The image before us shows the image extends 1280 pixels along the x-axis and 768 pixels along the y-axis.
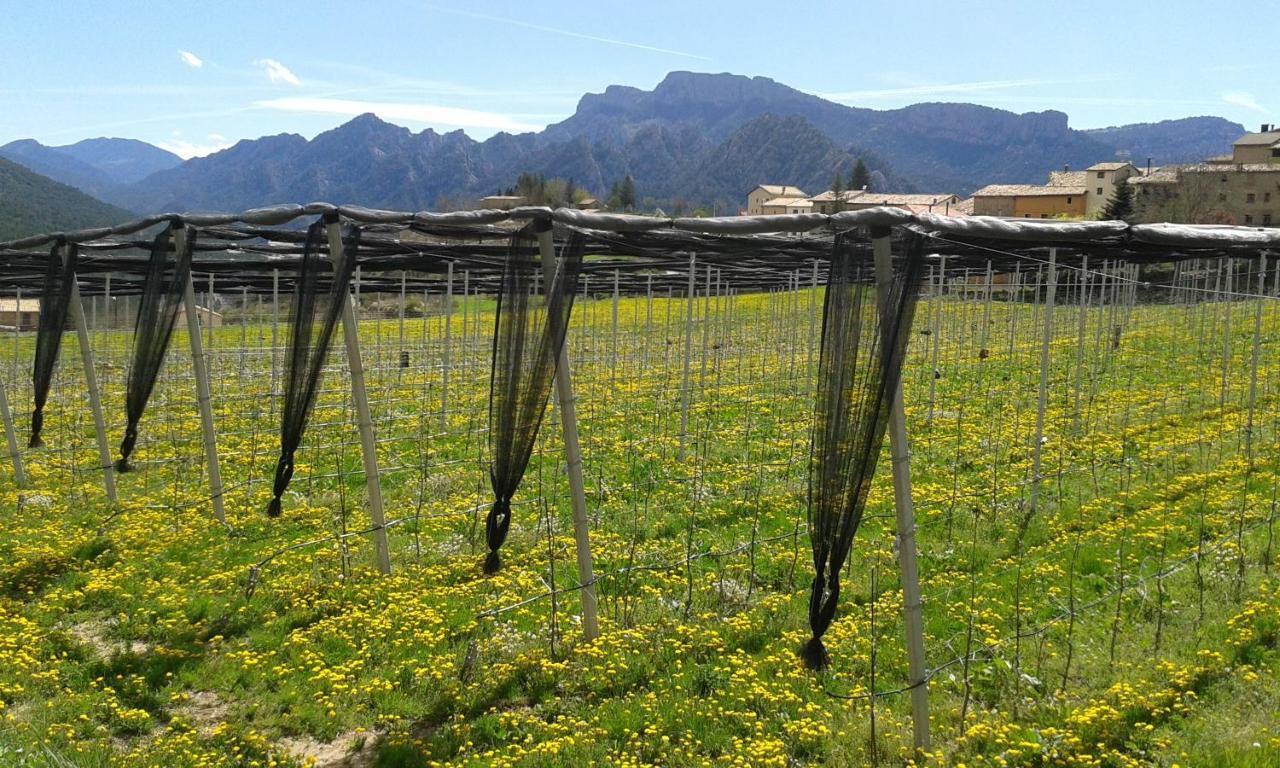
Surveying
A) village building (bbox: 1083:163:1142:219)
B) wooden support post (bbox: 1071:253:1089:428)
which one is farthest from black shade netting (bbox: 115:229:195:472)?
village building (bbox: 1083:163:1142:219)

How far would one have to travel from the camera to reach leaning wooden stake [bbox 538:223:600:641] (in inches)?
236

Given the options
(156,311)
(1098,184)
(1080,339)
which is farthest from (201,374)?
(1098,184)

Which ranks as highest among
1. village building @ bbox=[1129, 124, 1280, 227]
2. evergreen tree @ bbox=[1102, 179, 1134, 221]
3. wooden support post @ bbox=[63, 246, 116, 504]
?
village building @ bbox=[1129, 124, 1280, 227]

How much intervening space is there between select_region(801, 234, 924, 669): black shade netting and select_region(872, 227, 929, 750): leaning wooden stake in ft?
0.19

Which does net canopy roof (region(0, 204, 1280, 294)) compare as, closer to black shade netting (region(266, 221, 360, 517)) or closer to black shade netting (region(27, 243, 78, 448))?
black shade netting (region(27, 243, 78, 448))

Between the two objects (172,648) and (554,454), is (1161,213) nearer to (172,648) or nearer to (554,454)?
(554,454)

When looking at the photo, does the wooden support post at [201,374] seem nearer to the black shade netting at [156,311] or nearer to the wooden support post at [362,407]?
the black shade netting at [156,311]

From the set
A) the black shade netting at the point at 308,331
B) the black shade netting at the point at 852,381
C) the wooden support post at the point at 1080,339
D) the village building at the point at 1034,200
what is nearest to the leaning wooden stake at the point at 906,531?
the black shade netting at the point at 852,381

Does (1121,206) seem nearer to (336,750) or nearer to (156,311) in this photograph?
(156,311)

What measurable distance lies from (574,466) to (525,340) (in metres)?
0.98

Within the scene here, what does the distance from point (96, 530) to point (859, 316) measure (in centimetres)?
852

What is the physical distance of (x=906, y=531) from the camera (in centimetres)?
459

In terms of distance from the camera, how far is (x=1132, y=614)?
246 inches

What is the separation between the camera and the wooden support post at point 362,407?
23.9 ft
